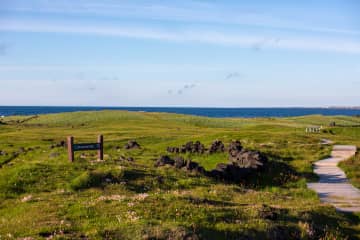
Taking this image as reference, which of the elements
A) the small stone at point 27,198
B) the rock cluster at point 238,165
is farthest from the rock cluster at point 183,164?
the small stone at point 27,198

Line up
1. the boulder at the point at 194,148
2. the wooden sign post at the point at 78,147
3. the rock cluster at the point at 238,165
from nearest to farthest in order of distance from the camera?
1. the wooden sign post at the point at 78,147
2. the rock cluster at the point at 238,165
3. the boulder at the point at 194,148

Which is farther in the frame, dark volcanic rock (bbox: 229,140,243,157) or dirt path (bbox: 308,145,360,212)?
dark volcanic rock (bbox: 229,140,243,157)

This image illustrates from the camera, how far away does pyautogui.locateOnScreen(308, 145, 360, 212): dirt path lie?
22719mm

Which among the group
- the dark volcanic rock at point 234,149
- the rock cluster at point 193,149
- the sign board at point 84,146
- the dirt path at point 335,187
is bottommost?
the dirt path at point 335,187

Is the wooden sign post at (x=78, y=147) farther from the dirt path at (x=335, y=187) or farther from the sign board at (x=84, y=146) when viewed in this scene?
the dirt path at (x=335, y=187)

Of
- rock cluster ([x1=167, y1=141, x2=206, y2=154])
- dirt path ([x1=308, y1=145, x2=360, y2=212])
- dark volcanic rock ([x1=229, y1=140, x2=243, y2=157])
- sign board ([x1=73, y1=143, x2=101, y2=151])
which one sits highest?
sign board ([x1=73, y1=143, x2=101, y2=151])

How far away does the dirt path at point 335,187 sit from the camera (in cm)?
2272

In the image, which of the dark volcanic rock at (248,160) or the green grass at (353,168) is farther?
the dark volcanic rock at (248,160)

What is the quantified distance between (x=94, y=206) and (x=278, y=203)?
9.19 m

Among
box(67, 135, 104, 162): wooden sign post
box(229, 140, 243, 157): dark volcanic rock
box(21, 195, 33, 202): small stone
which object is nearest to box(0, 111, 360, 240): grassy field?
box(21, 195, 33, 202): small stone

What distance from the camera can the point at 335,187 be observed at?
1084 inches

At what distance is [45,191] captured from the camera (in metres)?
22.4

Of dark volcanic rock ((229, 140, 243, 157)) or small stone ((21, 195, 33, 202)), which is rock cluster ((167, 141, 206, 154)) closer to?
dark volcanic rock ((229, 140, 243, 157))

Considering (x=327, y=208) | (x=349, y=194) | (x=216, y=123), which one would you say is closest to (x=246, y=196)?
(x=327, y=208)
